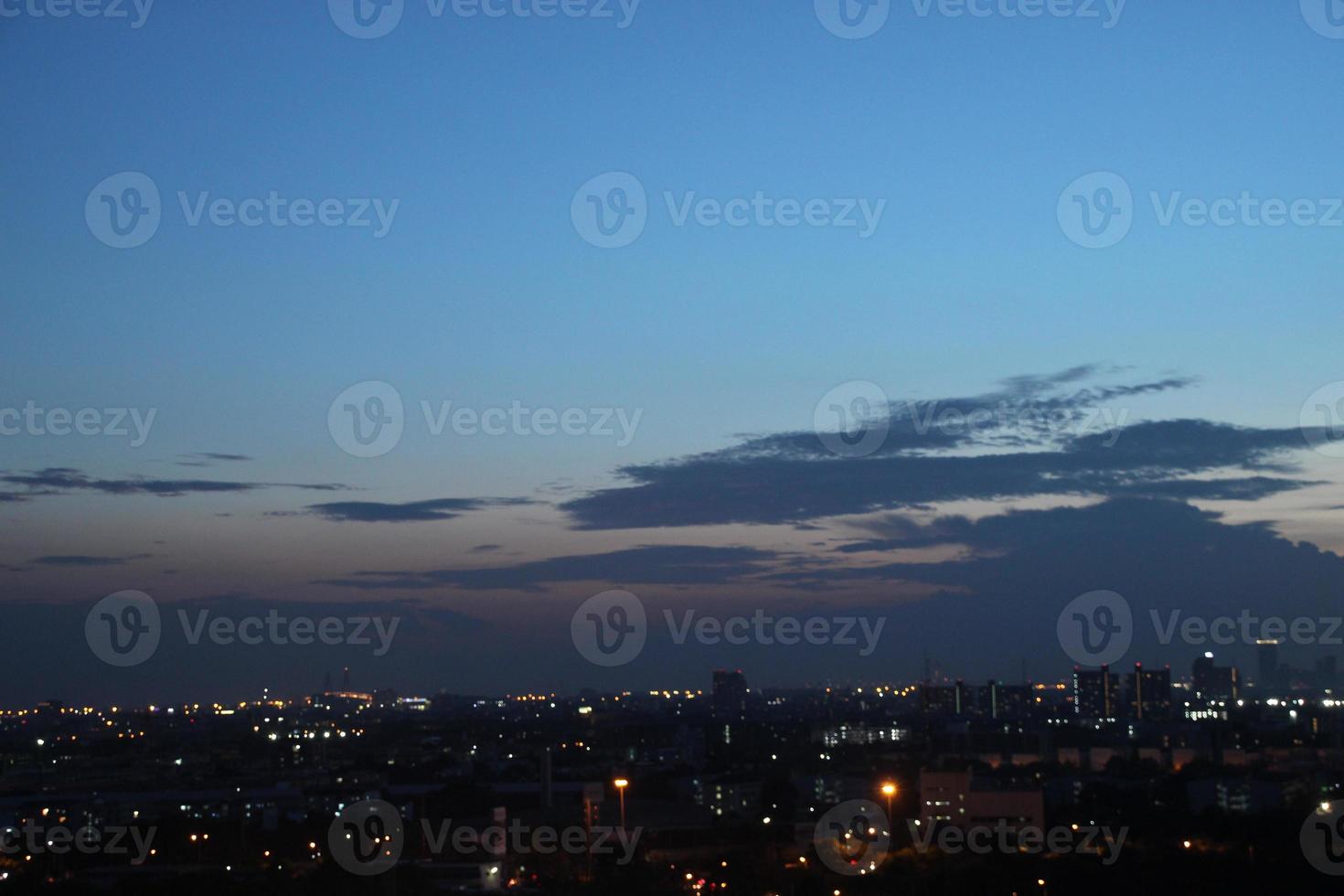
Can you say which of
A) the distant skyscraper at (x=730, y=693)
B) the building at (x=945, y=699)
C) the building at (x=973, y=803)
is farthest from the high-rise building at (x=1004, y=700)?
the building at (x=973, y=803)

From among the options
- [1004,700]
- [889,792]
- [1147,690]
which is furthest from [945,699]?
[889,792]

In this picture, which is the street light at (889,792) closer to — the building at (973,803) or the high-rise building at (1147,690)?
the building at (973,803)

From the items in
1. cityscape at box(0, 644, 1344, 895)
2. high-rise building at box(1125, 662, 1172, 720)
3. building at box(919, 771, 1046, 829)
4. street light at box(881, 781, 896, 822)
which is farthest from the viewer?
high-rise building at box(1125, 662, 1172, 720)

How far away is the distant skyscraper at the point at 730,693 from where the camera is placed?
54.3 metres

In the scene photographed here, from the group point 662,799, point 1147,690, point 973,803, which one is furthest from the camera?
point 1147,690

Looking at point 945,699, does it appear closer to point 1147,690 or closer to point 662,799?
point 1147,690

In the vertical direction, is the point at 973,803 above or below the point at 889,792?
below

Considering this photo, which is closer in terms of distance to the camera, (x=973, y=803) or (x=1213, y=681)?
(x=973, y=803)

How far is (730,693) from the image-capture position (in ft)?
185

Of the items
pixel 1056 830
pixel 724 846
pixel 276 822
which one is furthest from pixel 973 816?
pixel 276 822

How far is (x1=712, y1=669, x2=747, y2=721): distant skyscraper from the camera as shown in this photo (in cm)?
5429

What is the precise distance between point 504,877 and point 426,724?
100.0ft

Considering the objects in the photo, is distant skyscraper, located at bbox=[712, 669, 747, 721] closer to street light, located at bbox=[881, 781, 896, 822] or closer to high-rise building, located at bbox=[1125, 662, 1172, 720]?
high-rise building, located at bbox=[1125, 662, 1172, 720]

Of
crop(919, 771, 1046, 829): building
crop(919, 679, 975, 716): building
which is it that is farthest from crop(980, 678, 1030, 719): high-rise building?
crop(919, 771, 1046, 829): building
